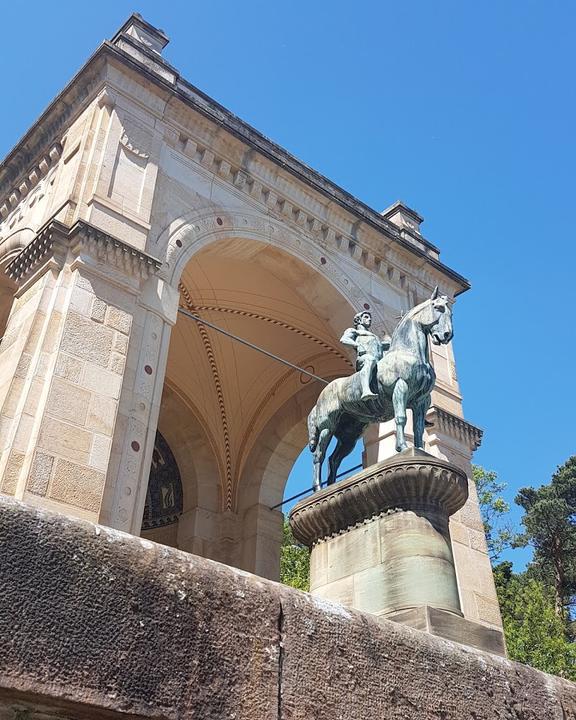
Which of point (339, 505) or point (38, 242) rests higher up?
point (38, 242)

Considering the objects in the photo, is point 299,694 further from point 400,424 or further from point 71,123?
point 71,123

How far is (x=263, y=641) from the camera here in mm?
2398

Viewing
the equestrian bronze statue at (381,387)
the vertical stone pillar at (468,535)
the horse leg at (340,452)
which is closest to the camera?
the equestrian bronze statue at (381,387)

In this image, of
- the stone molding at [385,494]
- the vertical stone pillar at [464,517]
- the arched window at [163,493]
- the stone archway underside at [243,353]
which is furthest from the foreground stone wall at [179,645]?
the arched window at [163,493]

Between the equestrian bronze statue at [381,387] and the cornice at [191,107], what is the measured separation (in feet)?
17.6

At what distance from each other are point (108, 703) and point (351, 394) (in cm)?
607

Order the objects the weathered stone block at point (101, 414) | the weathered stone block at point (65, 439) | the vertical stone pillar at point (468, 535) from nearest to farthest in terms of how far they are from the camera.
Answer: the weathered stone block at point (65, 439) < the weathered stone block at point (101, 414) < the vertical stone pillar at point (468, 535)

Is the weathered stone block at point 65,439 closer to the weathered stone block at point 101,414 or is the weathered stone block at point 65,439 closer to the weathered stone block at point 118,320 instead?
the weathered stone block at point 101,414

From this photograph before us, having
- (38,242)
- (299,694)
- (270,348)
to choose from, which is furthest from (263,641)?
(270,348)

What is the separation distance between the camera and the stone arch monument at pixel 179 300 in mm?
8477

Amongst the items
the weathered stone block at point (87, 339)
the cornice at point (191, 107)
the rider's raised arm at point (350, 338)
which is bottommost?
the rider's raised arm at point (350, 338)

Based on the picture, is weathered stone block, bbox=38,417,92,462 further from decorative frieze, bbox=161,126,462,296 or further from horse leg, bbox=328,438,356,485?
decorative frieze, bbox=161,126,462,296

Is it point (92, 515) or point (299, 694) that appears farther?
point (92, 515)

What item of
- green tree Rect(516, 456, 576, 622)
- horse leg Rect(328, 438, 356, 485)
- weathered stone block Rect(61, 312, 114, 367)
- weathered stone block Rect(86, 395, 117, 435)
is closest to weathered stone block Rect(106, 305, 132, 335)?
weathered stone block Rect(61, 312, 114, 367)
